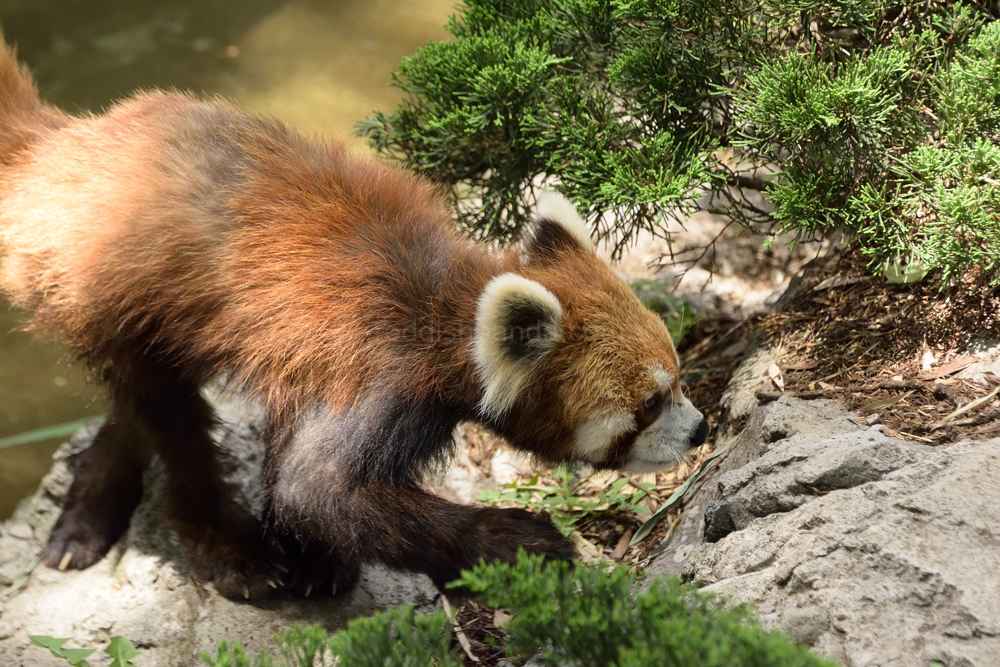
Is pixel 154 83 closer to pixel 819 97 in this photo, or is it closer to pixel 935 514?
pixel 819 97

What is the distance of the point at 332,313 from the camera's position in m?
3.34

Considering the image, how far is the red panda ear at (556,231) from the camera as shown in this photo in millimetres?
3789

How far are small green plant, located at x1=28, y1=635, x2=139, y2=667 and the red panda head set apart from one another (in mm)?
1750

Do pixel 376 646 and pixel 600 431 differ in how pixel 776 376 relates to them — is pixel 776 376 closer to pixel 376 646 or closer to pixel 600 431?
pixel 600 431

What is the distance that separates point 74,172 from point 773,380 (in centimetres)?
330

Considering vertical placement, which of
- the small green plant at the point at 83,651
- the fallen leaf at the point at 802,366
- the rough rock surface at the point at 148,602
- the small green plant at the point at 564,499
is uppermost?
the fallen leaf at the point at 802,366

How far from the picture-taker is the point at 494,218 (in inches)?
191

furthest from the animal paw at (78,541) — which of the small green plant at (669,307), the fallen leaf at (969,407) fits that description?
the fallen leaf at (969,407)

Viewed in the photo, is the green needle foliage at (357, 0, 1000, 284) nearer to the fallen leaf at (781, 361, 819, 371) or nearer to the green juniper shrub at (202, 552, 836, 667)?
the fallen leaf at (781, 361, 819, 371)

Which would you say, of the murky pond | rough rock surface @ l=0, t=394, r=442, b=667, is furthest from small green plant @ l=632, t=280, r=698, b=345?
the murky pond

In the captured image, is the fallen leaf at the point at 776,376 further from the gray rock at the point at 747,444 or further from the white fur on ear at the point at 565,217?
the white fur on ear at the point at 565,217

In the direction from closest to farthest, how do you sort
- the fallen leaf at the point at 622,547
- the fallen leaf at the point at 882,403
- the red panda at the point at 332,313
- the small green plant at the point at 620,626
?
1. the small green plant at the point at 620,626
2. the red panda at the point at 332,313
3. the fallen leaf at the point at 882,403
4. the fallen leaf at the point at 622,547

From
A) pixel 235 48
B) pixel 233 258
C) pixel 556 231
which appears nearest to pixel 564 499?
pixel 556 231

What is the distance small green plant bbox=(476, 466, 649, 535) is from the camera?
4.61 metres
